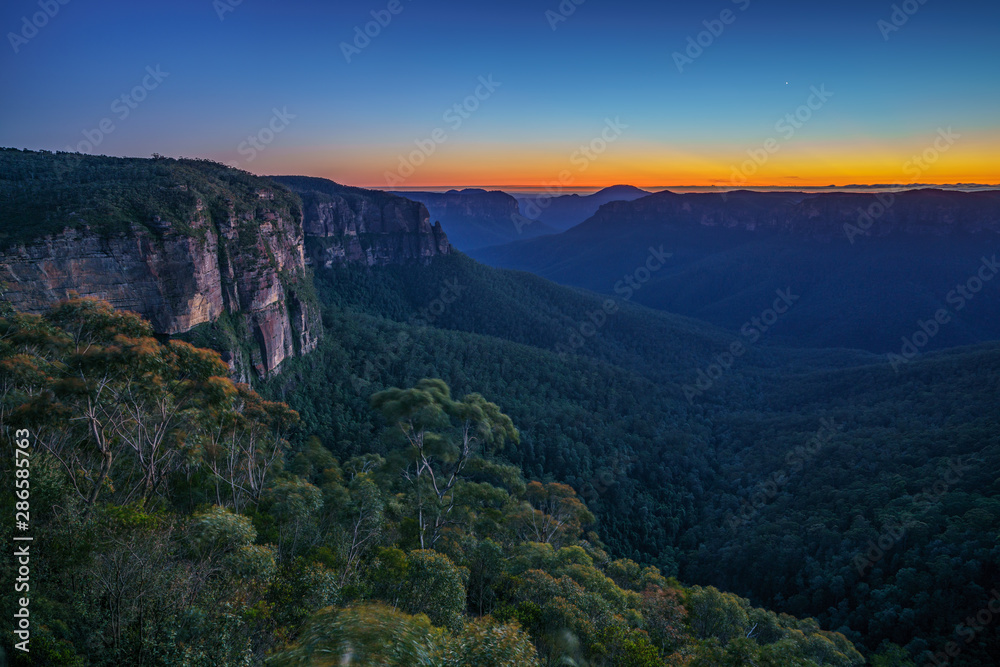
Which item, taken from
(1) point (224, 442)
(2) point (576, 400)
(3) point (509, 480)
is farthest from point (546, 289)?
(1) point (224, 442)

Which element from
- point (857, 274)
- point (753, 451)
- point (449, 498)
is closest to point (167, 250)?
point (449, 498)

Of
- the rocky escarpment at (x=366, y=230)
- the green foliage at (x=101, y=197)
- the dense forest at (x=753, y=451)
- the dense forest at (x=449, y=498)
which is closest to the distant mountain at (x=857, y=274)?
the dense forest at (x=753, y=451)

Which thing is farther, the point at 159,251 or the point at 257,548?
the point at 159,251

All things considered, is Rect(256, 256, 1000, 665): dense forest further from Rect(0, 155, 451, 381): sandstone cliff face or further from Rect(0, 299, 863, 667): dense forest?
Rect(0, 299, 863, 667): dense forest

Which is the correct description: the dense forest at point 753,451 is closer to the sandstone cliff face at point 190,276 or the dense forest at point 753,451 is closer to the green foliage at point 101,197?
the sandstone cliff face at point 190,276

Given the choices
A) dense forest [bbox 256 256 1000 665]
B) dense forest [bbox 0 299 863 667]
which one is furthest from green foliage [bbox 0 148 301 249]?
dense forest [bbox 0 299 863 667]

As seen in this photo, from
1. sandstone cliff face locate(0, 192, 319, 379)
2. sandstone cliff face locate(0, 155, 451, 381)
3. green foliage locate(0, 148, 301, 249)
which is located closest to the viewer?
sandstone cliff face locate(0, 192, 319, 379)

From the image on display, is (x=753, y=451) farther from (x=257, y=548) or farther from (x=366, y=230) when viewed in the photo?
(x=366, y=230)
